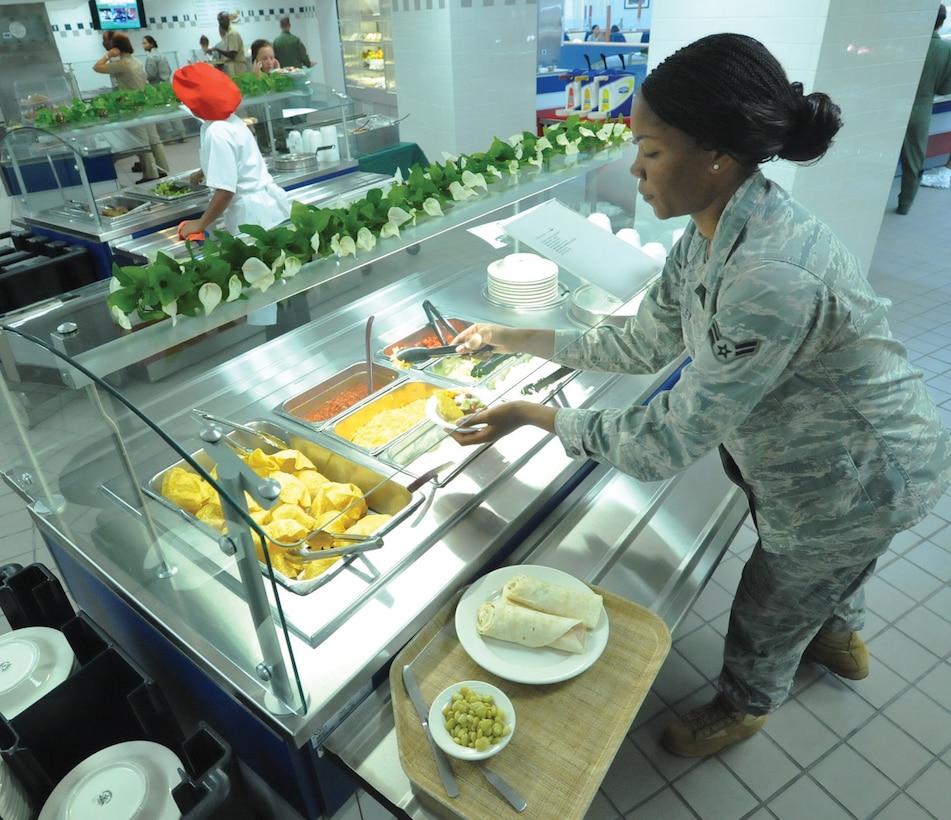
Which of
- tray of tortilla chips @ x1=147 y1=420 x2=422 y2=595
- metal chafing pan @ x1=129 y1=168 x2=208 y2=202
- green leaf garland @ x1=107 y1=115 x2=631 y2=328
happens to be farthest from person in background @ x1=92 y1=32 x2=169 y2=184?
tray of tortilla chips @ x1=147 y1=420 x2=422 y2=595

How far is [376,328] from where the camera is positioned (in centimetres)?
198

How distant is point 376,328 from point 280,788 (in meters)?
1.19

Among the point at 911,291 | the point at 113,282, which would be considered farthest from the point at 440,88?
the point at 113,282

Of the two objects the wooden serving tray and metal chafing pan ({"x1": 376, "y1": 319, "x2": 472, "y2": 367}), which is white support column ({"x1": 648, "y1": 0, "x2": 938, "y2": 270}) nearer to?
metal chafing pan ({"x1": 376, "y1": 319, "x2": 472, "y2": 367})

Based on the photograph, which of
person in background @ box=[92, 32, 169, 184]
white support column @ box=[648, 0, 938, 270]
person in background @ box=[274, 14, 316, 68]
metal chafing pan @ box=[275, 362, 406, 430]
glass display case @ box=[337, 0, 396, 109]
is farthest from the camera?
person in background @ box=[274, 14, 316, 68]

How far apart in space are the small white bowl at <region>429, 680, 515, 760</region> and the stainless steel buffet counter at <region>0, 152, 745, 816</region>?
0.45 ft

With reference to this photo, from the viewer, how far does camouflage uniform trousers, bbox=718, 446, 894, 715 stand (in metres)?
1.64

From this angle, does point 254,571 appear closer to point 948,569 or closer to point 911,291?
point 948,569

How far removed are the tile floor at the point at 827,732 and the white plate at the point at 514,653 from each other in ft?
1.84

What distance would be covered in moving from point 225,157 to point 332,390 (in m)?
2.42

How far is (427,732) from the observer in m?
1.26

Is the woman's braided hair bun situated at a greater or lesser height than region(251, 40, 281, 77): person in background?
greater

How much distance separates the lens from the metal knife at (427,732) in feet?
3.89

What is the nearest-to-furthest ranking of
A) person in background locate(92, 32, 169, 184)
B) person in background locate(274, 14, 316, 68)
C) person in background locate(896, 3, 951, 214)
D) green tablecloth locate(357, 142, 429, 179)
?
green tablecloth locate(357, 142, 429, 179) → person in background locate(92, 32, 169, 184) → person in background locate(896, 3, 951, 214) → person in background locate(274, 14, 316, 68)
